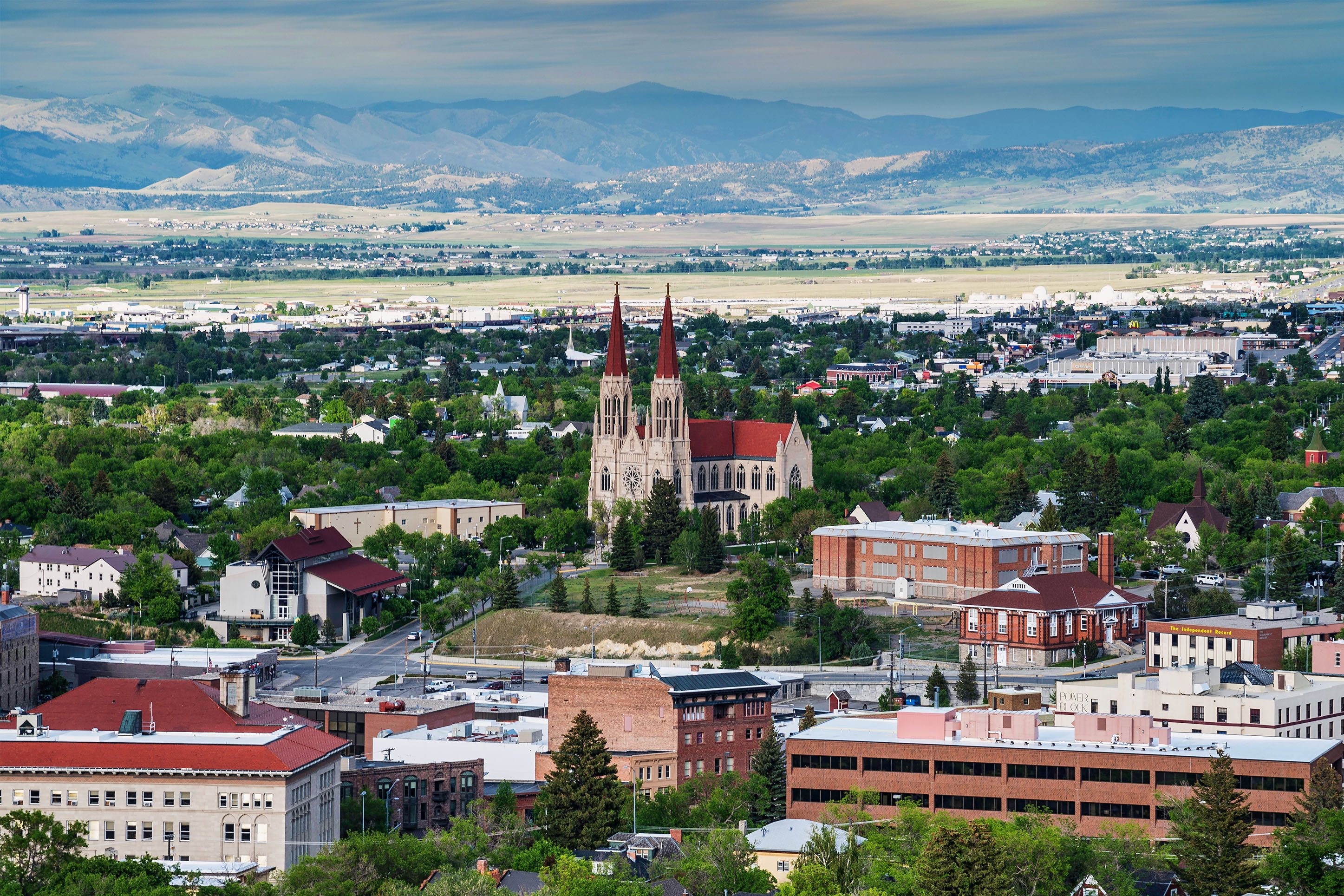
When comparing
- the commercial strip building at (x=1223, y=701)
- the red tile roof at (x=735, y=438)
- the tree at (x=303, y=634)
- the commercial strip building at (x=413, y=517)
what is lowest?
the tree at (x=303, y=634)

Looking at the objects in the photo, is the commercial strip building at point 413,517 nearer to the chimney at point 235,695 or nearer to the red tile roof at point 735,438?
the red tile roof at point 735,438

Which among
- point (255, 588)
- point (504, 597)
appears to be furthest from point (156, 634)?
point (504, 597)

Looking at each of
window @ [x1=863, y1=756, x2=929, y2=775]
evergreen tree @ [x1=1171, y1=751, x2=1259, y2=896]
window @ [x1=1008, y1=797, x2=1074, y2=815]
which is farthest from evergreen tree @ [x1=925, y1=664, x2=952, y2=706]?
evergreen tree @ [x1=1171, y1=751, x2=1259, y2=896]

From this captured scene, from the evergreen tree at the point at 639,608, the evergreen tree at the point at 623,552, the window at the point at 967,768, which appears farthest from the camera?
the evergreen tree at the point at 623,552

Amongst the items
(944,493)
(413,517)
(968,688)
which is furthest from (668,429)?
(968,688)

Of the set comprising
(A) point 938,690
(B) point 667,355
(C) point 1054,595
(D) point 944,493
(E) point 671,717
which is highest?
(B) point 667,355

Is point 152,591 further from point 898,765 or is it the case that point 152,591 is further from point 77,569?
point 898,765

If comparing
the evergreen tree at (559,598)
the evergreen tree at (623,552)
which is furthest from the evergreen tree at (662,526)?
the evergreen tree at (559,598)
